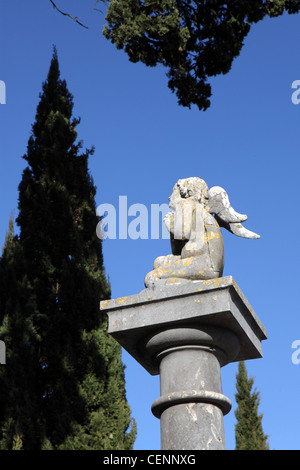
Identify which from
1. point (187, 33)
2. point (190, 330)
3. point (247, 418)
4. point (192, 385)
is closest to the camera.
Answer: point (192, 385)

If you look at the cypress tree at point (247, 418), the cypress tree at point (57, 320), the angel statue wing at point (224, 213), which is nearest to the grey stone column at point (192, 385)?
the angel statue wing at point (224, 213)

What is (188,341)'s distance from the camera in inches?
159

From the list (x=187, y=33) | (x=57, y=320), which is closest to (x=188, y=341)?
Answer: (x=187, y=33)

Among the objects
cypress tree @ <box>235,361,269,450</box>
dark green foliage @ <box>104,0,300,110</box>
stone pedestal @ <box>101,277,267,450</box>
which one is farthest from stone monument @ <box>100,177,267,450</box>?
cypress tree @ <box>235,361,269,450</box>

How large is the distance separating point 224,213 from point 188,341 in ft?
4.00

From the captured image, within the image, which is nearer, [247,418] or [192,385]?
[192,385]

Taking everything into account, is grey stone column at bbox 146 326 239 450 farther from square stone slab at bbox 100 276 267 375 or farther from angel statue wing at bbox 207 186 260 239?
angel statue wing at bbox 207 186 260 239

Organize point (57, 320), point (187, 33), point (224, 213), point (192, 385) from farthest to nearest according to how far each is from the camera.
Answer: point (57, 320) → point (187, 33) → point (224, 213) → point (192, 385)

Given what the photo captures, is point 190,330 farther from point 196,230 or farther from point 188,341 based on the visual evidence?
point 196,230

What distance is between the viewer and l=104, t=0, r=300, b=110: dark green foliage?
21.3 ft

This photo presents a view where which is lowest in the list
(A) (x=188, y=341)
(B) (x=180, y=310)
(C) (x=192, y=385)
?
(C) (x=192, y=385)

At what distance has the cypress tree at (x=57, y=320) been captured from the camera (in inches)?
344

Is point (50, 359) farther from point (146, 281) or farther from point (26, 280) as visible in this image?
point (146, 281)
